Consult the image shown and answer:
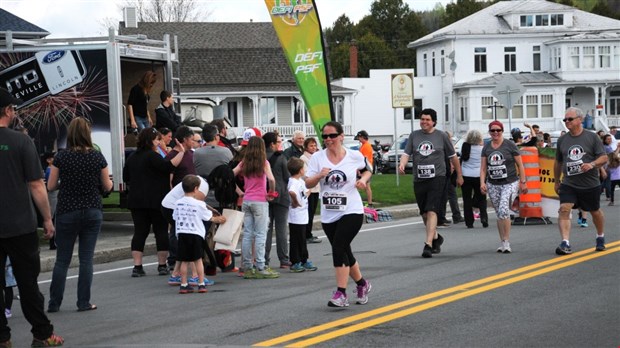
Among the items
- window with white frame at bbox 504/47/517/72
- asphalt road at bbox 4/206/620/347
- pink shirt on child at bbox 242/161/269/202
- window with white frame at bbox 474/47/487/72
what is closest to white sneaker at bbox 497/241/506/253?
asphalt road at bbox 4/206/620/347

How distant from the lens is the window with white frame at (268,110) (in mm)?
60875

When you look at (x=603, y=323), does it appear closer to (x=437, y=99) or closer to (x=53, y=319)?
(x=53, y=319)

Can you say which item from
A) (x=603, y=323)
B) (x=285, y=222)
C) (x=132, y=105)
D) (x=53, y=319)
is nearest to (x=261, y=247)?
(x=285, y=222)

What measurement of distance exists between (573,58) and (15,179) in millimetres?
63937

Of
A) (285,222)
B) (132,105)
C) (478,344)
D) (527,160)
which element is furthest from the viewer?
(527,160)

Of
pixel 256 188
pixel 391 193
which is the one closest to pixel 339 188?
pixel 256 188

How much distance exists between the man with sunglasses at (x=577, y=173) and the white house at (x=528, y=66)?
175 ft

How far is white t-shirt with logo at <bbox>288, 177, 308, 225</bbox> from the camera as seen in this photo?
13.5 meters

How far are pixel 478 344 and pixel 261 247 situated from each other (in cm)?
513

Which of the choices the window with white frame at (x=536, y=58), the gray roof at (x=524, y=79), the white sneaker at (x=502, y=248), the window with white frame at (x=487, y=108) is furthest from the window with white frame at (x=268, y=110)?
the white sneaker at (x=502, y=248)

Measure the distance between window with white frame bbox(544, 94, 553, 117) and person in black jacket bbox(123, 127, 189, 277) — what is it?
57862mm

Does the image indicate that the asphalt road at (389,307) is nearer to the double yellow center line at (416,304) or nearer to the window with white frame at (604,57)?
the double yellow center line at (416,304)

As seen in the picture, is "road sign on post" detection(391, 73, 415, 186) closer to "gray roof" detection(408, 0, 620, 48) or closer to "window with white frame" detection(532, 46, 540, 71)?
"gray roof" detection(408, 0, 620, 48)

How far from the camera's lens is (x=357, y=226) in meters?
10.3
